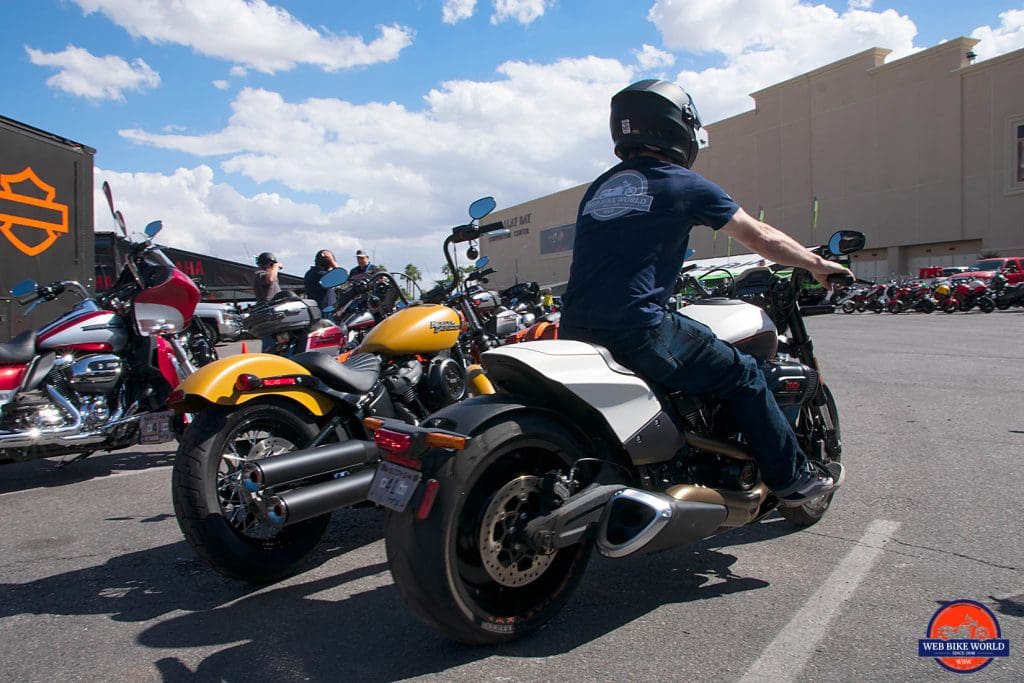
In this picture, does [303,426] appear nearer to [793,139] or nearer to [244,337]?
[244,337]

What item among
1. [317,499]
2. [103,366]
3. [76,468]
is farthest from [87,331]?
[317,499]

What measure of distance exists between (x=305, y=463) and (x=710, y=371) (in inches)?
67.7

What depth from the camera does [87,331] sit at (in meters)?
5.54

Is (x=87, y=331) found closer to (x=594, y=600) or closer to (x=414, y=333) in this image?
(x=414, y=333)

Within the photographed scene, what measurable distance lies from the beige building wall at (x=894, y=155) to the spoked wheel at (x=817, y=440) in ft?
133

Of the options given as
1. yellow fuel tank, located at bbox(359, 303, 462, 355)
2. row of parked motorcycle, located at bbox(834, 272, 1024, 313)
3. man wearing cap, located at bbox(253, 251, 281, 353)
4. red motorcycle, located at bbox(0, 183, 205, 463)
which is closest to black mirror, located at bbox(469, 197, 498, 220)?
yellow fuel tank, located at bbox(359, 303, 462, 355)

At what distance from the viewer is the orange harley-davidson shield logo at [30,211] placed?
7383mm

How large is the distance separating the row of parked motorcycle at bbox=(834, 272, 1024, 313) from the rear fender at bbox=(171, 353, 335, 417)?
71.2 feet

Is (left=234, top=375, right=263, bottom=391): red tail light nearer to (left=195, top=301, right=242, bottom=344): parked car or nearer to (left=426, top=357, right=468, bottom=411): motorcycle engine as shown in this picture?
(left=426, top=357, right=468, bottom=411): motorcycle engine

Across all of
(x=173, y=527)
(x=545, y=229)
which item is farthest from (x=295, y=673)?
(x=545, y=229)

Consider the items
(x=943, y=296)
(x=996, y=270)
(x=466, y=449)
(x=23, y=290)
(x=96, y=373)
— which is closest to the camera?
(x=466, y=449)

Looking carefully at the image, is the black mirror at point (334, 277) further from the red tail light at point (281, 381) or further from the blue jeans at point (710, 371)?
the blue jeans at point (710, 371)

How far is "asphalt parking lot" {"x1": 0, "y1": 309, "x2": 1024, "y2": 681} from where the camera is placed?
2.66m

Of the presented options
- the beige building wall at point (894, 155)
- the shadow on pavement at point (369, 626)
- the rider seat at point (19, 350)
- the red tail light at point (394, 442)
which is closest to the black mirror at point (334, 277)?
the rider seat at point (19, 350)
